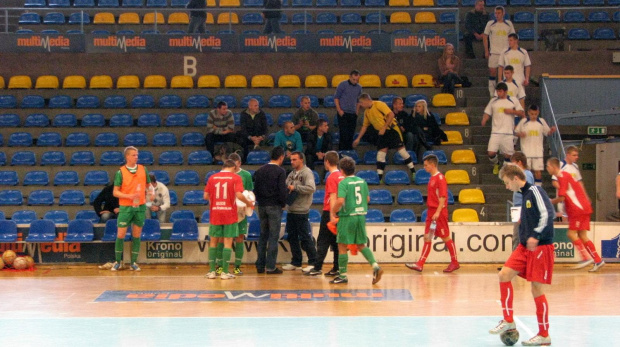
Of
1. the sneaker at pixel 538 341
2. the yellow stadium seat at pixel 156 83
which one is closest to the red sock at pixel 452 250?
the sneaker at pixel 538 341

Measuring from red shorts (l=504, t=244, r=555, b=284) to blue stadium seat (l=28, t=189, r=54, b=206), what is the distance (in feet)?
37.6

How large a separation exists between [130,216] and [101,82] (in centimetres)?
772

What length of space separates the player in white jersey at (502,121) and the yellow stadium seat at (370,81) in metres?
3.72

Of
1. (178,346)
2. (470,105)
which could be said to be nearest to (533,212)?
(178,346)

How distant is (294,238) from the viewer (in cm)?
1484

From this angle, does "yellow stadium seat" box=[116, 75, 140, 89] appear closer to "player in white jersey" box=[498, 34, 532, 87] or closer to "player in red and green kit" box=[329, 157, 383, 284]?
"player in white jersey" box=[498, 34, 532, 87]

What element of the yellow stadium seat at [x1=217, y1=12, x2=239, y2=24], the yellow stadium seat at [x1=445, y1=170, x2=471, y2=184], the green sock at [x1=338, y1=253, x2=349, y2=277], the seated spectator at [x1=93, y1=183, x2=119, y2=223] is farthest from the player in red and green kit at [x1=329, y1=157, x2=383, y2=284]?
the yellow stadium seat at [x1=217, y1=12, x2=239, y2=24]

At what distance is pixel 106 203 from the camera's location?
53.2ft

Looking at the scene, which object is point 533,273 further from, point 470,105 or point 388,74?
point 388,74

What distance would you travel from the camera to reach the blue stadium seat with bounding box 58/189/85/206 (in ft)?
58.5

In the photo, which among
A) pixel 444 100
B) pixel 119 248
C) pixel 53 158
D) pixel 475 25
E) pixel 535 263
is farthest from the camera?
pixel 475 25

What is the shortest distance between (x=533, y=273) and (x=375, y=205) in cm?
861

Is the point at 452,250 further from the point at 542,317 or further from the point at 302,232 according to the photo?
the point at 542,317

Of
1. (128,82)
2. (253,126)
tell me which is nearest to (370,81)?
(253,126)
